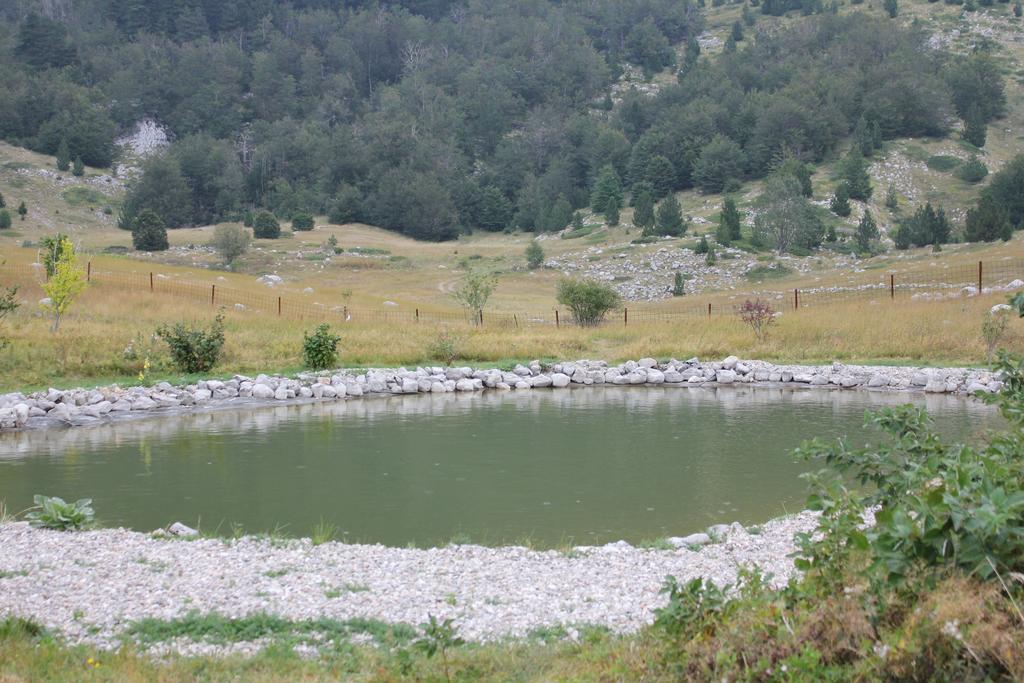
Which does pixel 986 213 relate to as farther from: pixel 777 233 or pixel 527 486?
pixel 527 486

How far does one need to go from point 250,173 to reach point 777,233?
210ft

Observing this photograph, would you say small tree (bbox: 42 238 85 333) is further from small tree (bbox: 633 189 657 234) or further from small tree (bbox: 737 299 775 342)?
small tree (bbox: 633 189 657 234)

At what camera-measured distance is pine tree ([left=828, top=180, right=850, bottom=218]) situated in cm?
7475

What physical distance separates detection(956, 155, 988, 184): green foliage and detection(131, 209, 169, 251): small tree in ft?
221

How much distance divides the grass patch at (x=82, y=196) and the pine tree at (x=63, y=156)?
14.3 feet

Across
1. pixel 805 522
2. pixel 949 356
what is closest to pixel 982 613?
pixel 805 522

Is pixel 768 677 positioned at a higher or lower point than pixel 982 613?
lower

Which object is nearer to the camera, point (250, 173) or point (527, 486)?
point (527, 486)

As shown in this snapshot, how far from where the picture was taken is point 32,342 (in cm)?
2162

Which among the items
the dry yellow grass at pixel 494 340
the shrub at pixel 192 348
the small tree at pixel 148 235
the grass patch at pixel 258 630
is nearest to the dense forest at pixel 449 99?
the small tree at pixel 148 235

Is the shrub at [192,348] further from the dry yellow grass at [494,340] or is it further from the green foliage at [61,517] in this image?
the green foliage at [61,517]

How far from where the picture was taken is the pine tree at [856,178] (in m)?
78.8

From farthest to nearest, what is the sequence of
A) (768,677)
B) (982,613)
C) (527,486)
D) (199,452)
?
(199,452) < (527,486) < (768,677) < (982,613)

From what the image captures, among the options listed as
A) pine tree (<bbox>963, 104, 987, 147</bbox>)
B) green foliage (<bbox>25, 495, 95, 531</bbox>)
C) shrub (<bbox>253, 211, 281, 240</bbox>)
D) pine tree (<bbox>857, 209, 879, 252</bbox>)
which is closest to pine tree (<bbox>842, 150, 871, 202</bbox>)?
pine tree (<bbox>857, 209, 879, 252</bbox>)
